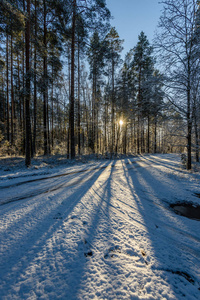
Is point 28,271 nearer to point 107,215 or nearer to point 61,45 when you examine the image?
point 107,215

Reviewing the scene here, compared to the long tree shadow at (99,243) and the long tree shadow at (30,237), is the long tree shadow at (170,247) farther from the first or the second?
the long tree shadow at (30,237)

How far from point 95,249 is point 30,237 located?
3.43 ft

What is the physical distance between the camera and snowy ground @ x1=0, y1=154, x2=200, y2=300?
1.18m

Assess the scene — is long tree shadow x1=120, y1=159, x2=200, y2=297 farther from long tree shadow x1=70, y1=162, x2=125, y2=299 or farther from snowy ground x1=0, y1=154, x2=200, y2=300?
long tree shadow x1=70, y1=162, x2=125, y2=299

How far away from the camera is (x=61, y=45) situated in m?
11.8

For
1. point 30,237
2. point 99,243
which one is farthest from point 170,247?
point 30,237

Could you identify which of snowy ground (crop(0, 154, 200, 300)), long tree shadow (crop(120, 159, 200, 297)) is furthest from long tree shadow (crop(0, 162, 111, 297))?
long tree shadow (crop(120, 159, 200, 297))

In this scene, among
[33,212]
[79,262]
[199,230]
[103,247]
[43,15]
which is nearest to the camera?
[79,262]

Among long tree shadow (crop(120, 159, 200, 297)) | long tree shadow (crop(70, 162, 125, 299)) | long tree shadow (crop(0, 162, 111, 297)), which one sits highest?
long tree shadow (crop(0, 162, 111, 297))

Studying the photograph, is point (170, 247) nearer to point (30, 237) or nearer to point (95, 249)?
point (95, 249)

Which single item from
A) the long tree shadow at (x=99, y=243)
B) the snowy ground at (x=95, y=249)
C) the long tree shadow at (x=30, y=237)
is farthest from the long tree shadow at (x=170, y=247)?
the long tree shadow at (x=30, y=237)

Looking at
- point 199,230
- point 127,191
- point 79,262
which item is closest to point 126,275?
point 79,262

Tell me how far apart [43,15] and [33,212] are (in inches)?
630

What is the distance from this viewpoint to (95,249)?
1661 mm
